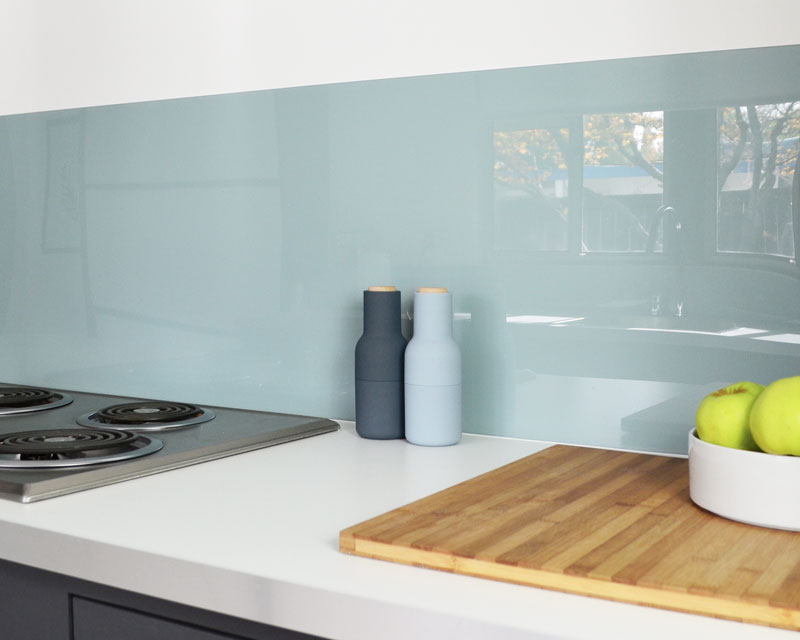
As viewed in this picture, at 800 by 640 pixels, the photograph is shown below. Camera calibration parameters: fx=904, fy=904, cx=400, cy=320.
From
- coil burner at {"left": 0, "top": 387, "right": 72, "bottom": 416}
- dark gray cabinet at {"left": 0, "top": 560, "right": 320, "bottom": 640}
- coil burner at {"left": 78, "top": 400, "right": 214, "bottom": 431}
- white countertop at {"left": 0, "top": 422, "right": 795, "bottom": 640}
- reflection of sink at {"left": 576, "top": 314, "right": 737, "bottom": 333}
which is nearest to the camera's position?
white countertop at {"left": 0, "top": 422, "right": 795, "bottom": 640}

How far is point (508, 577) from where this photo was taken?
2.59 feet

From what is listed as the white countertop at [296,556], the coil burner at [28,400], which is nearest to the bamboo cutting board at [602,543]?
the white countertop at [296,556]

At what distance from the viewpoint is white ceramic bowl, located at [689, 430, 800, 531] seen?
2.93ft

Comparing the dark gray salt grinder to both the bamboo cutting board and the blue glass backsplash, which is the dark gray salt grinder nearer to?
the blue glass backsplash

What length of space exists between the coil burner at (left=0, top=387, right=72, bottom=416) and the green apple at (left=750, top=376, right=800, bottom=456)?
1.26 m

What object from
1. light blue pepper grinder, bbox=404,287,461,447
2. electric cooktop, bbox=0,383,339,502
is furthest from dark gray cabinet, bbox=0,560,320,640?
light blue pepper grinder, bbox=404,287,461,447

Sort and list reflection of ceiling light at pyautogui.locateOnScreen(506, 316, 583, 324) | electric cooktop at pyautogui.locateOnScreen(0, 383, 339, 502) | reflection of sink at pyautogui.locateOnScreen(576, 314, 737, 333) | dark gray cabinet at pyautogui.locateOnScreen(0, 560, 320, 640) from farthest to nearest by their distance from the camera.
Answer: reflection of ceiling light at pyautogui.locateOnScreen(506, 316, 583, 324) < reflection of sink at pyautogui.locateOnScreen(576, 314, 737, 333) < electric cooktop at pyautogui.locateOnScreen(0, 383, 339, 502) < dark gray cabinet at pyautogui.locateOnScreen(0, 560, 320, 640)

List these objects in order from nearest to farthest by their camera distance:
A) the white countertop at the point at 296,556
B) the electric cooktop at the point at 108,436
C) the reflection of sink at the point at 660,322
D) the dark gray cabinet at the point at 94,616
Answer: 1. the white countertop at the point at 296,556
2. the dark gray cabinet at the point at 94,616
3. the electric cooktop at the point at 108,436
4. the reflection of sink at the point at 660,322

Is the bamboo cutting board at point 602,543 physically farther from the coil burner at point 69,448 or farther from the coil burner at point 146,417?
the coil burner at point 146,417

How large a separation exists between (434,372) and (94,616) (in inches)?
23.1

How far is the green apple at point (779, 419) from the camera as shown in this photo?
0.89 meters

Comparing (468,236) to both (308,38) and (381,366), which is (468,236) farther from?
(308,38)

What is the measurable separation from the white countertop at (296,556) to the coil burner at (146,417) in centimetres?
23

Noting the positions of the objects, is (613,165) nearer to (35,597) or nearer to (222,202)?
(222,202)
